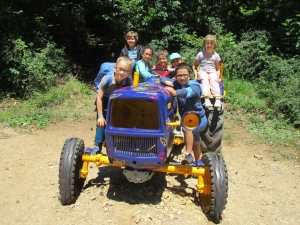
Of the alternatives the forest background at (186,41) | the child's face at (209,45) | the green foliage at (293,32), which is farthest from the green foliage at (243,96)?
the child's face at (209,45)

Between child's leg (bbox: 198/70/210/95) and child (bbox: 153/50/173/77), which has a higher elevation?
child (bbox: 153/50/173/77)

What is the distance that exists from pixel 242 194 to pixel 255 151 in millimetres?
1599

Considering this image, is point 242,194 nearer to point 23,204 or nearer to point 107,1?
point 23,204

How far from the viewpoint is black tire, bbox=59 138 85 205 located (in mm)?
3783

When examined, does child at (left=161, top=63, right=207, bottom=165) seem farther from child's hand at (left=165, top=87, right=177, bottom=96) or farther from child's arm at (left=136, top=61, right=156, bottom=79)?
child's arm at (left=136, top=61, right=156, bottom=79)

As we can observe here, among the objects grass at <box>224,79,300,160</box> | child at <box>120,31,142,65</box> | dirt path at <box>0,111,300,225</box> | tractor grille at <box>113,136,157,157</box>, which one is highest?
child at <box>120,31,142,65</box>

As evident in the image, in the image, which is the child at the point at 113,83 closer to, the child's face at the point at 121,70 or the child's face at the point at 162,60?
the child's face at the point at 121,70

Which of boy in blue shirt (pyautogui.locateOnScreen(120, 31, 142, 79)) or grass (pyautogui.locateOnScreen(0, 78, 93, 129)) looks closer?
boy in blue shirt (pyautogui.locateOnScreen(120, 31, 142, 79))

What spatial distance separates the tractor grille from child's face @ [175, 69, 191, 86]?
0.97 metres

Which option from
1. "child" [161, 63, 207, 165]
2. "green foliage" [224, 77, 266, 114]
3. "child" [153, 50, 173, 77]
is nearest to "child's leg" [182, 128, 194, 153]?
"child" [161, 63, 207, 165]

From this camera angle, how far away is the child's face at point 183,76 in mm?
4098

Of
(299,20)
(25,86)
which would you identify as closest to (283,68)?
(299,20)

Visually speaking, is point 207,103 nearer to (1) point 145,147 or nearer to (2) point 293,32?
(1) point 145,147

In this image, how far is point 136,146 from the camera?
3.60 metres
